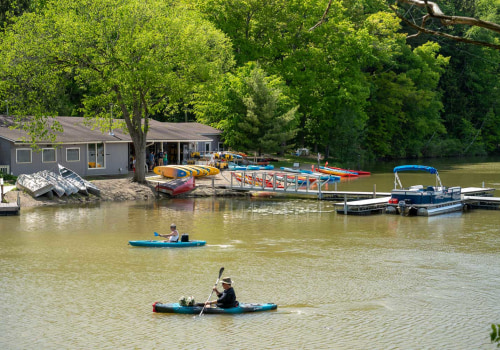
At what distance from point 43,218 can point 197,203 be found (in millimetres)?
11897

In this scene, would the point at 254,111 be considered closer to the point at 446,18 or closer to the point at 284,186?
the point at 284,186

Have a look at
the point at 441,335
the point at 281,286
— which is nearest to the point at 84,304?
the point at 281,286

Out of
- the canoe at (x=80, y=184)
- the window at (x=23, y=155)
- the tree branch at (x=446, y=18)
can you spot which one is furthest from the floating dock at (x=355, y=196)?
the tree branch at (x=446, y=18)

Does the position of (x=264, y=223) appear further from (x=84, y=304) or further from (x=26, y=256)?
(x=84, y=304)

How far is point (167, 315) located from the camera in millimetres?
19000

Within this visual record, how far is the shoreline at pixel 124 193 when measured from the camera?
1667 inches

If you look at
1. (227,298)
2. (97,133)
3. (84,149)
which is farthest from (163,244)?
(97,133)

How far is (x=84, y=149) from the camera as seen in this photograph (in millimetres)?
52625

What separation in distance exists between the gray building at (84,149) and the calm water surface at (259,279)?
9.36 m

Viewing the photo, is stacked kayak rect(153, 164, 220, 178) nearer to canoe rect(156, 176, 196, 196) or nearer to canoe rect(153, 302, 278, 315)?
canoe rect(156, 176, 196, 196)

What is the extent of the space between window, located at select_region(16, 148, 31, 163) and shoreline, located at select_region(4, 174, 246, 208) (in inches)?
203

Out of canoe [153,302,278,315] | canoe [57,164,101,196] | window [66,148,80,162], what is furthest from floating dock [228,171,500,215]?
canoe [153,302,278,315]

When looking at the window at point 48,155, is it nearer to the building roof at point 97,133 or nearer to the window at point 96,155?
the building roof at point 97,133

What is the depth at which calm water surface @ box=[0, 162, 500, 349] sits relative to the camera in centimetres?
1752
